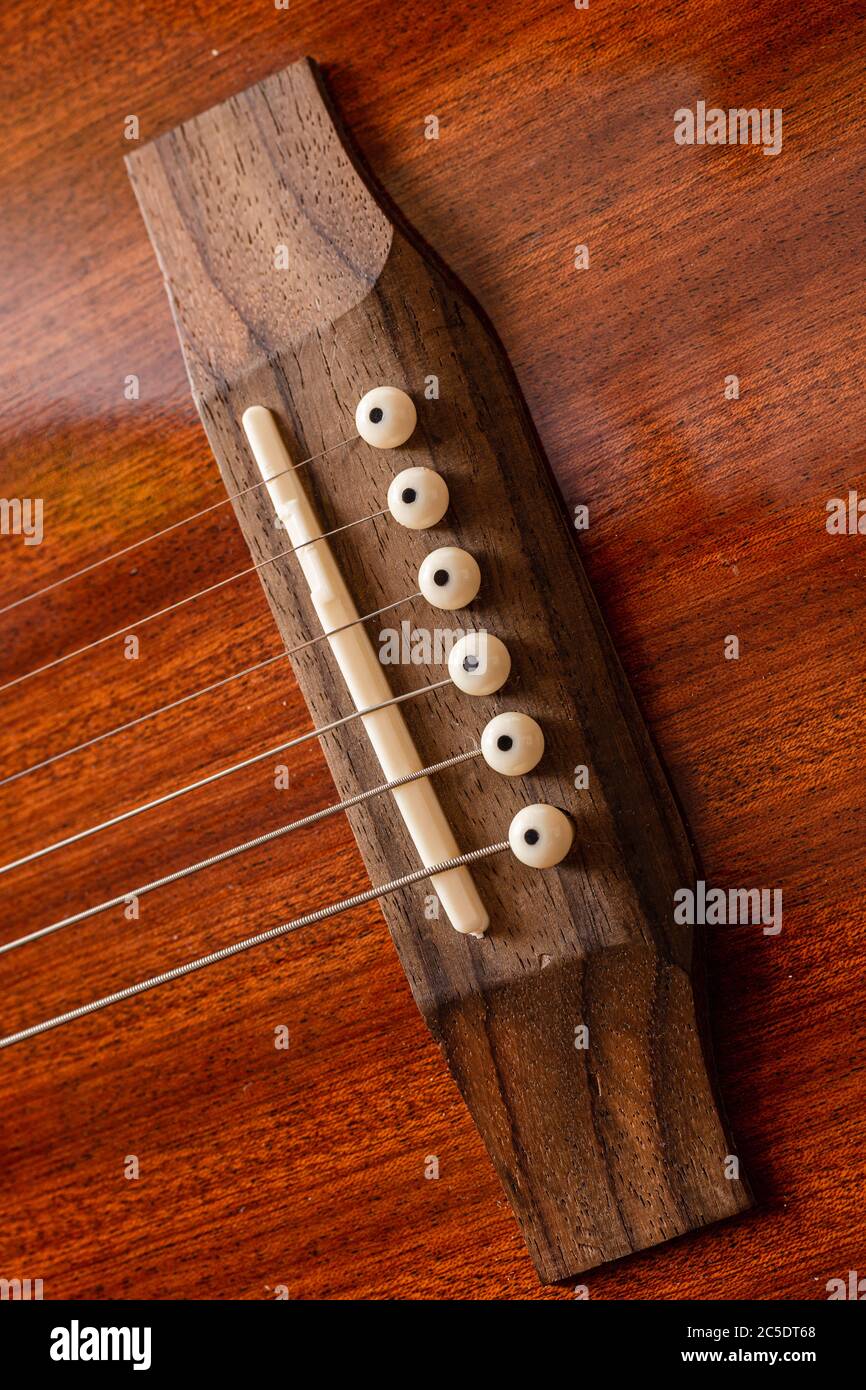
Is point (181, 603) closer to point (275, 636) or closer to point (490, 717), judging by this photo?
point (275, 636)

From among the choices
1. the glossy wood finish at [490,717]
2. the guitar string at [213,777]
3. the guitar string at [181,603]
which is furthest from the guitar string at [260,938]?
the guitar string at [181,603]

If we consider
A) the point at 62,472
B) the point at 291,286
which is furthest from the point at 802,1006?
the point at 62,472

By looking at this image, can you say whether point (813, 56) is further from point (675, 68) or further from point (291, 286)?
point (291, 286)

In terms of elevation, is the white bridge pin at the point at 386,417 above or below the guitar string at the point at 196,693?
above

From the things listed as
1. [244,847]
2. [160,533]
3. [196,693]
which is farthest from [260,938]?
[160,533]

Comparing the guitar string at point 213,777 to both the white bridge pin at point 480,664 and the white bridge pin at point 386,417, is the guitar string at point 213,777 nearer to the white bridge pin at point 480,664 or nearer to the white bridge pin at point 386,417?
the white bridge pin at point 480,664

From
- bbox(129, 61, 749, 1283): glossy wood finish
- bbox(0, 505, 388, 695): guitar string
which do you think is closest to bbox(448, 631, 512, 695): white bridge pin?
bbox(129, 61, 749, 1283): glossy wood finish

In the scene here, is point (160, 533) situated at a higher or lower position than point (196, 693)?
higher

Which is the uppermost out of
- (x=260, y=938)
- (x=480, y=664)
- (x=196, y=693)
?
(x=196, y=693)
